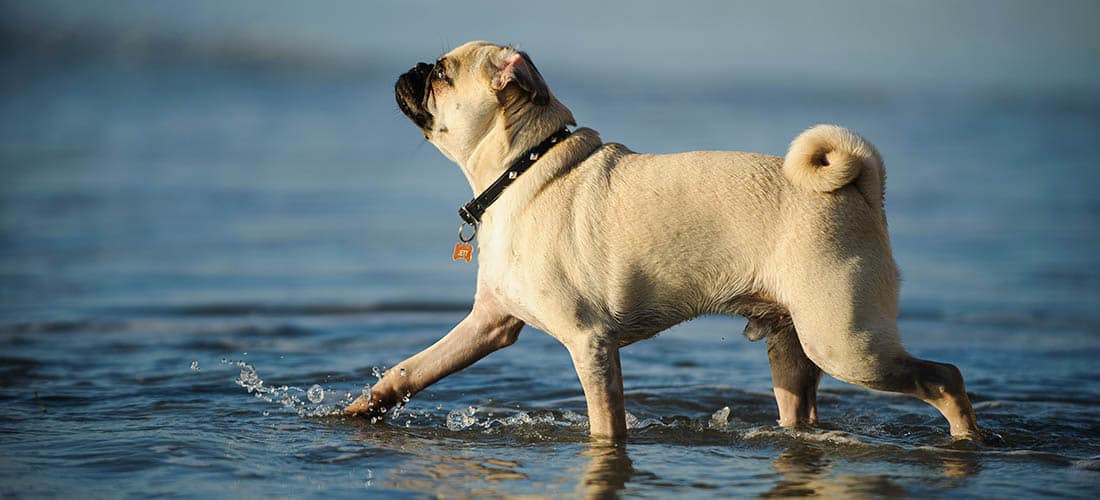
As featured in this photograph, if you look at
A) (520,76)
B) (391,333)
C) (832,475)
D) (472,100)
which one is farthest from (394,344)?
(832,475)

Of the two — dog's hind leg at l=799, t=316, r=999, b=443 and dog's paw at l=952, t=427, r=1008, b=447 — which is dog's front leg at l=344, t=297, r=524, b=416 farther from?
dog's paw at l=952, t=427, r=1008, b=447

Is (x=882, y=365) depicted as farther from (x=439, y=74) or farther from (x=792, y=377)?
(x=439, y=74)

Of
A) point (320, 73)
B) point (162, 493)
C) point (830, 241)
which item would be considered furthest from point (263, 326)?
point (320, 73)

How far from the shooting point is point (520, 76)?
5898mm

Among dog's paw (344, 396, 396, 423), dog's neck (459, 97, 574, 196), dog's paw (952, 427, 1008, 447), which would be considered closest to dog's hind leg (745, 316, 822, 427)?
A: dog's paw (952, 427, 1008, 447)

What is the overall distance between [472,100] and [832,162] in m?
1.71

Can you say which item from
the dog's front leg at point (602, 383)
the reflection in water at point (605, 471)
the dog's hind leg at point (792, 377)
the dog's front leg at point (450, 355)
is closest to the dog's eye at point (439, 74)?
the dog's front leg at point (450, 355)

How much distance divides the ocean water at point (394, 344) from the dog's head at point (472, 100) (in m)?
1.53

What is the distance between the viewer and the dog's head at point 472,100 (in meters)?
6.04

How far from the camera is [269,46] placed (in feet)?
128

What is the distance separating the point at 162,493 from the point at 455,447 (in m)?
1.50

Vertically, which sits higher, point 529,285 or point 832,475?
point 529,285

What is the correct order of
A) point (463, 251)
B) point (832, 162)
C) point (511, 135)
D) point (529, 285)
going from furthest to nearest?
point (463, 251)
point (511, 135)
point (529, 285)
point (832, 162)

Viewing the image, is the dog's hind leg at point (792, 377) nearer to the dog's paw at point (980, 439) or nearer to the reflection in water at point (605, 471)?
the dog's paw at point (980, 439)
